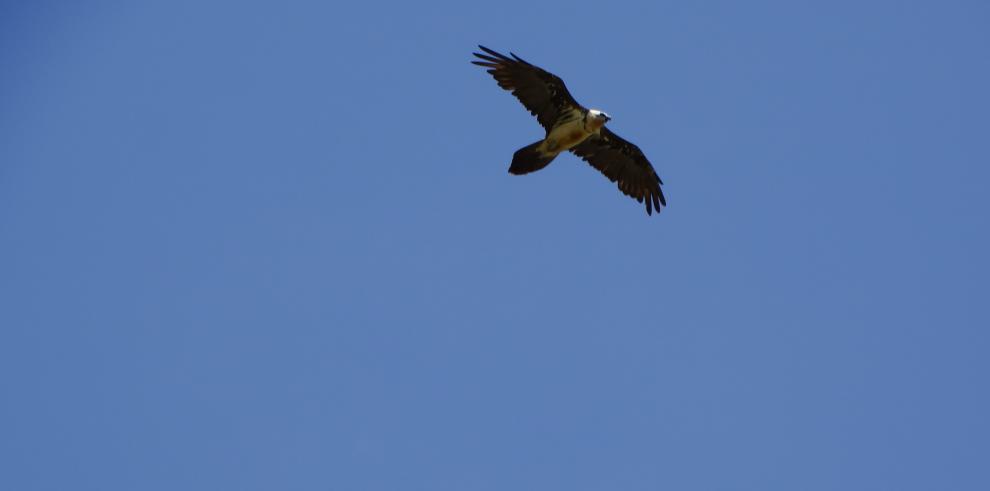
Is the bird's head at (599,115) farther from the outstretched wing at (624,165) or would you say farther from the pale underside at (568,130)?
the outstretched wing at (624,165)

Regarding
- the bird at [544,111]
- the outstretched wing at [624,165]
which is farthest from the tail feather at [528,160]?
the outstretched wing at [624,165]

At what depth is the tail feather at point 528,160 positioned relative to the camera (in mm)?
21281

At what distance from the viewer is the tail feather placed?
21281 mm

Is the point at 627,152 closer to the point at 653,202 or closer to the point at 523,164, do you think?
the point at 653,202

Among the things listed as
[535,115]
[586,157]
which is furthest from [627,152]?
[535,115]

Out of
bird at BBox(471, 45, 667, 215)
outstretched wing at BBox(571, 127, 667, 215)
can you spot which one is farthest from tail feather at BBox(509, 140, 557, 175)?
outstretched wing at BBox(571, 127, 667, 215)

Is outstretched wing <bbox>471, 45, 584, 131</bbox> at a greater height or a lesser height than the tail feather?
greater

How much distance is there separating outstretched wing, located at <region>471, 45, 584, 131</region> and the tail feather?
0.65m

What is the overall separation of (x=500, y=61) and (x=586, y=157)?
2884 millimetres

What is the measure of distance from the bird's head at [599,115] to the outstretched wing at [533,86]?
251mm

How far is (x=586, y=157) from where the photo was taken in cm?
2331

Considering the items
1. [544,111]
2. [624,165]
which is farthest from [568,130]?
[624,165]

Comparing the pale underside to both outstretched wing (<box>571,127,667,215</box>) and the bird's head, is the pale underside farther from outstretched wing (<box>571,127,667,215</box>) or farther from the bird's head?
outstretched wing (<box>571,127,667,215</box>)

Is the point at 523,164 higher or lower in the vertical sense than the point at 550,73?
lower
